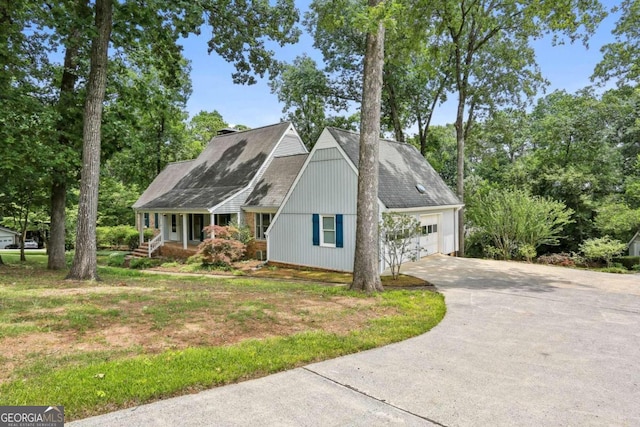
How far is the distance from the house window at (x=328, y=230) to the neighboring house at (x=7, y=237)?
1688 inches

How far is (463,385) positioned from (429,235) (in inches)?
550

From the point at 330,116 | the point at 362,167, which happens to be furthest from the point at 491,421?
the point at 330,116

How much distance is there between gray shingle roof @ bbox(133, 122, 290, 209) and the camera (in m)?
20.5

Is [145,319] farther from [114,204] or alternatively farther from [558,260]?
[114,204]

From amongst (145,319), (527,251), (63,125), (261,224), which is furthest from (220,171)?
(145,319)

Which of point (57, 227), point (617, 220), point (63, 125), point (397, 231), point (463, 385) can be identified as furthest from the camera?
point (617, 220)

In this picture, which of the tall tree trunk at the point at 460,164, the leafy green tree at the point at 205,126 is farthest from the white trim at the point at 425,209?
the leafy green tree at the point at 205,126

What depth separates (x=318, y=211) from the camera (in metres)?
14.9

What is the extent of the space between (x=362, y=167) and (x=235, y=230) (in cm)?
989

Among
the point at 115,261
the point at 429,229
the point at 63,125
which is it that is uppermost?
Answer: the point at 63,125

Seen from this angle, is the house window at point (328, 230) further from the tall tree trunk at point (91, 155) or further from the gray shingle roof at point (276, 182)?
the tall tree trunk at point (91, 155)

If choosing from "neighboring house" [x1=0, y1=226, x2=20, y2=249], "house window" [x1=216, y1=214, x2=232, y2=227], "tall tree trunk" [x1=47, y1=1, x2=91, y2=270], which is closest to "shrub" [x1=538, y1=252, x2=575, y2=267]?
"house window" [x1=216, y1=214, x2=232, y2=227]

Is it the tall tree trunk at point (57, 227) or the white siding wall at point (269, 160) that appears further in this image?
the white siding wall at point (269, 160)

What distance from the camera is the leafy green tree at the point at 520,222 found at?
57.5ft
